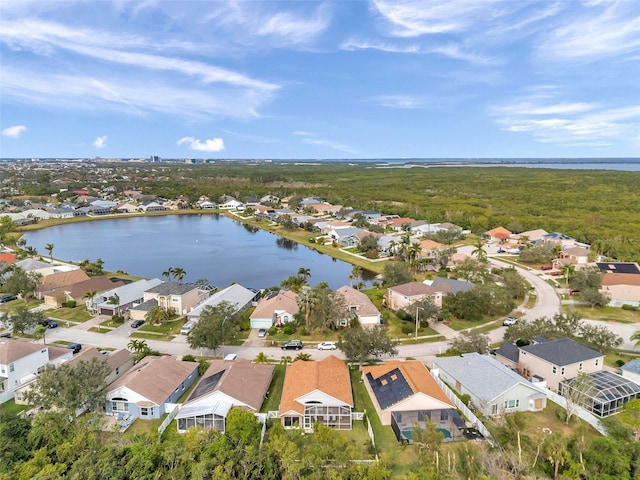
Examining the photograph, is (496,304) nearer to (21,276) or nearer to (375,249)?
(375,249)

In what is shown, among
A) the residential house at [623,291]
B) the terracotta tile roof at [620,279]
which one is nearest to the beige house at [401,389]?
the residential house at [623,291]

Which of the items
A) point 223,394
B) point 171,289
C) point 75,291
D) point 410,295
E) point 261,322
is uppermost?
point 171,289

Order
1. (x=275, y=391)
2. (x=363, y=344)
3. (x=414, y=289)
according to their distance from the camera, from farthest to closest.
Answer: (x=414, y=289)
(x=363, y=344)
(x=275, y=391)

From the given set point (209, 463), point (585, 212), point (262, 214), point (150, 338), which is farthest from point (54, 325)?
point (585, 212)

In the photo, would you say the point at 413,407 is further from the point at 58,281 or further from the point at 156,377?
the point at 58,281

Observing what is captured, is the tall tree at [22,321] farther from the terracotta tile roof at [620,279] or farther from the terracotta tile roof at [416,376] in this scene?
the terracotta tile roof at [620,279]

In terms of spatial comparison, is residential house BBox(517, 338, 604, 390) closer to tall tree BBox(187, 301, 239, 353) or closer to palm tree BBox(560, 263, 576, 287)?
tall tree BBox(187, 301, 239, 353)

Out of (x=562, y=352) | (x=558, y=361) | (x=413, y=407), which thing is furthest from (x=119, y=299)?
(x=562, y=352)

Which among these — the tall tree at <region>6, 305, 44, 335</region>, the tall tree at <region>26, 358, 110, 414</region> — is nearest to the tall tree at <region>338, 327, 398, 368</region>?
the tall tree at <region>26, 358, 110, 414</region>
